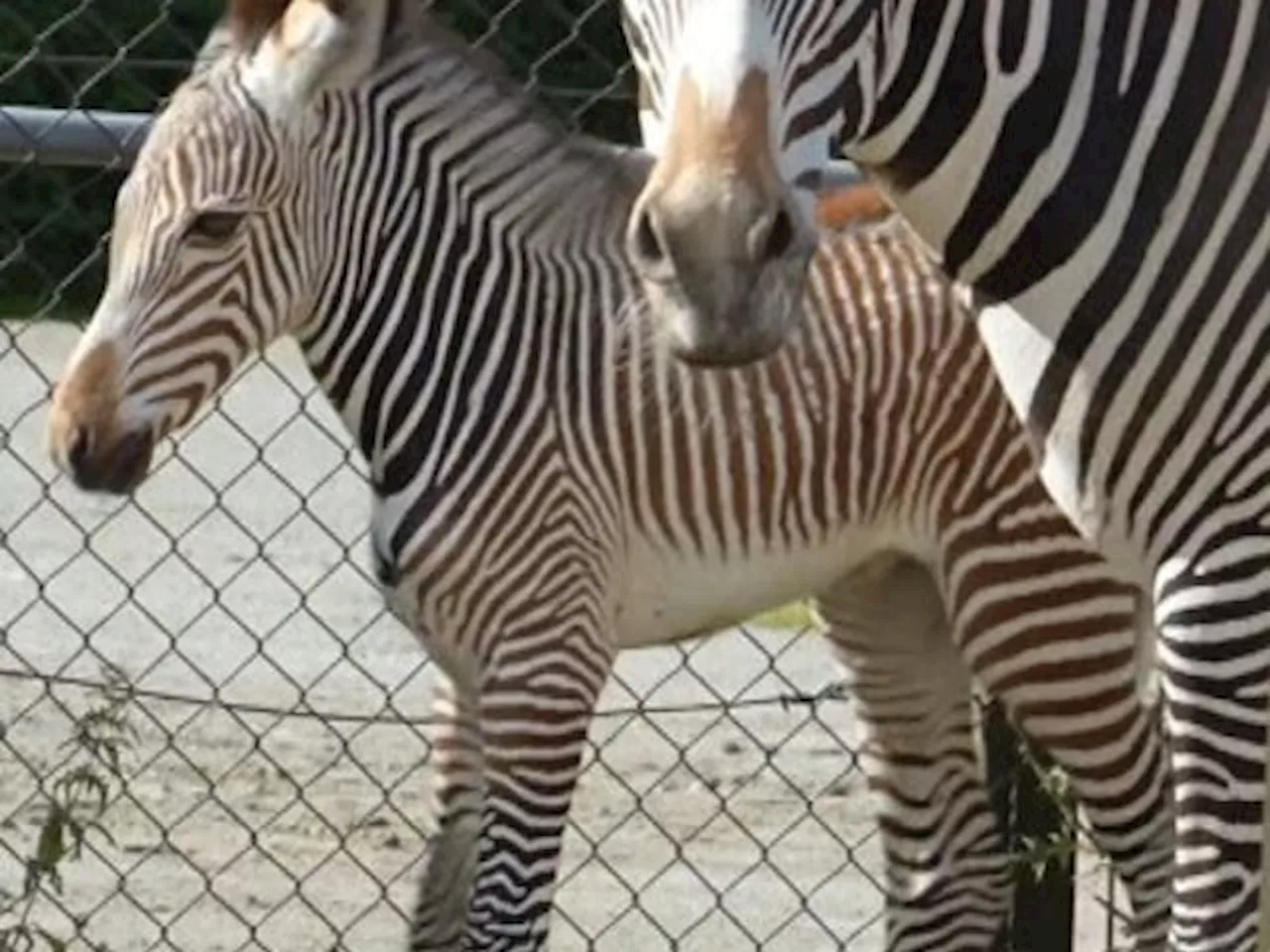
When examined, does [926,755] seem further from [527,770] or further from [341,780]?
[341,780]

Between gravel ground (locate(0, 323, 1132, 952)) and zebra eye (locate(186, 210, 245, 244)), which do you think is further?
→ gravel ground (locate(0, 323, 1132, 952))

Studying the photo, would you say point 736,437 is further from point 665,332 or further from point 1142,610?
point 665,332

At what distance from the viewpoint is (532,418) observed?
5.33m

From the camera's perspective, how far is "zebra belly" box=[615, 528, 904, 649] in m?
5.39

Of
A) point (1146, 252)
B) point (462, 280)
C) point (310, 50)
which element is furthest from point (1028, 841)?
point (1146, 252)

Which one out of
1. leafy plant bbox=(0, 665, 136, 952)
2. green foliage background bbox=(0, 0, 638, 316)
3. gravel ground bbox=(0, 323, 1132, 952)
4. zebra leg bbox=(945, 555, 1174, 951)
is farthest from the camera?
green foliage background bbox=(0, 0, 638, 316)

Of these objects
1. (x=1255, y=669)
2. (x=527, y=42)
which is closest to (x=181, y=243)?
(x=1255, y=669)

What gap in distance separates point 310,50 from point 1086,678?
146 cm

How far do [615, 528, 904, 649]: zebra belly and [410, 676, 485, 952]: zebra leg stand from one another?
0.87 feet

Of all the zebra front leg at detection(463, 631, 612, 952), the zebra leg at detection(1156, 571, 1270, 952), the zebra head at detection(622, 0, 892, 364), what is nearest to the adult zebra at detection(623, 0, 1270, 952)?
the zebra leg at detection(1156, 571, 1270, 952)

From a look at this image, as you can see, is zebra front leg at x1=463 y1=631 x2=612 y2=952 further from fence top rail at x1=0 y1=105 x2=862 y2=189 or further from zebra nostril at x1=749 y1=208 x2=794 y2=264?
zebra nostril at x1=749 y1=208 x2=794 y2=264

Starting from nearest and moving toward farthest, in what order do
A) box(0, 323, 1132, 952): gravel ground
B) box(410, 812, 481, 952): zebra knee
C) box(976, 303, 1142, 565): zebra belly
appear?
box(976, 303, 1142, 565): zebra belly, box(410, 812, 481, 952): zebra knee, box(0, 323, 1132, 952): gravel ground

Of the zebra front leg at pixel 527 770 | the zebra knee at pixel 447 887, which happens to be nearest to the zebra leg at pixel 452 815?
the zebra knee at pixel 447 887

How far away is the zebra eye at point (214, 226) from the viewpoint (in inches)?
207
